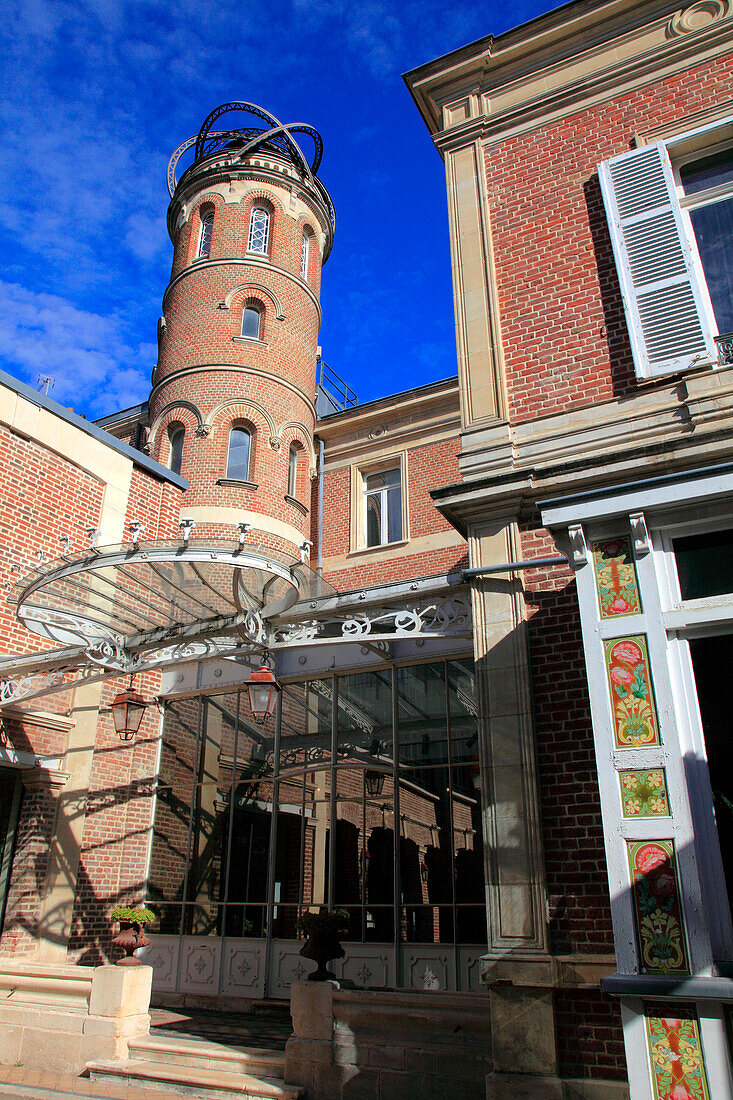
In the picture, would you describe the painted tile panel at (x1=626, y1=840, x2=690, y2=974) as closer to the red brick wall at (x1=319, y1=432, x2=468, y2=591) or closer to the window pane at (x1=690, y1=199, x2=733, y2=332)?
the window pane at (x1=690, y1=199, x2=733, y2=332)

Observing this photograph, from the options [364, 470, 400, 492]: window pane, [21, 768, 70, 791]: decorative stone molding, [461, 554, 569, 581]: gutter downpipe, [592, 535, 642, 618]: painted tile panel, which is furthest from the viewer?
[364, 470, 400, 492]: window pane

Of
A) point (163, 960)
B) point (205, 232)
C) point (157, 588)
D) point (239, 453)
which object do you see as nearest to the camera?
point (157, 588)

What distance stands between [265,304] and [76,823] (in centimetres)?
1125

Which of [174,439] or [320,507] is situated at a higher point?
[174,439]

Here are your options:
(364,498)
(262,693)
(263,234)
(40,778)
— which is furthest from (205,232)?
(262,693)

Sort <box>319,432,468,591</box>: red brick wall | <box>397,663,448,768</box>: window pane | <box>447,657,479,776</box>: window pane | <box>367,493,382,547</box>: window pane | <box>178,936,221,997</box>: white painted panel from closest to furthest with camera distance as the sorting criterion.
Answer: <box>447,657,479,776</box>: window pane, <box>397,663,448,768</box>: window pane, <box>178,936,221,997</box>: white painted panel, <box>319,432,468,591</box>: red brick wall, <box>367,493,382,547</box>: window pane

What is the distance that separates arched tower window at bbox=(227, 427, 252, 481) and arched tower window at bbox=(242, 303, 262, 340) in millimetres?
2447

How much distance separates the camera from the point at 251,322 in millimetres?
17516

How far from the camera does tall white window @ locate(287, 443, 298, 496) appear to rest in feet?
54.1

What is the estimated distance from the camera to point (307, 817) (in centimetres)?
1184

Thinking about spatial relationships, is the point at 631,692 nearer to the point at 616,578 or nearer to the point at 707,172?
the point at 616,578

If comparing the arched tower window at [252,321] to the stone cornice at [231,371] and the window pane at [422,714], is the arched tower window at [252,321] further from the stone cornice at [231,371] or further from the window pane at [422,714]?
the window pane at [422,714]

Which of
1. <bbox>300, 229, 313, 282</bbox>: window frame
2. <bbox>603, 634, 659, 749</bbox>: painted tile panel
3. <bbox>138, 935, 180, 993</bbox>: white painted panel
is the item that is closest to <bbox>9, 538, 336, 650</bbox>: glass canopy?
<bbox>603, 634, 659, 749</bbox>: painted tile panel

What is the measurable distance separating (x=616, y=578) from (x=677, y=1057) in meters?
2.93
